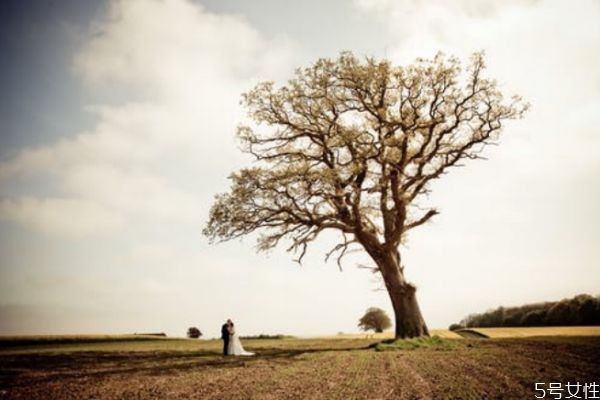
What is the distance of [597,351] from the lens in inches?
632

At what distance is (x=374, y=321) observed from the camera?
5109 centimetres

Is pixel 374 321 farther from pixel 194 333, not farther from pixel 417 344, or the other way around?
pixel 417 344

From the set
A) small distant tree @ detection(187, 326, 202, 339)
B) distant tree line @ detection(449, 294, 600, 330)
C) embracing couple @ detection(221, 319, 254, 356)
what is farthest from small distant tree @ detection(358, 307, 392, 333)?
embracing couple @ detection(221, 319, 254, 356)

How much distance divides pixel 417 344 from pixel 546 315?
22.8 metres

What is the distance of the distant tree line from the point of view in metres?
34.5

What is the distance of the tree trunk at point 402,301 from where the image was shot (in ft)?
82.9

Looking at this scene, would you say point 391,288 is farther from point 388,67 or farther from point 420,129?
point 388,67

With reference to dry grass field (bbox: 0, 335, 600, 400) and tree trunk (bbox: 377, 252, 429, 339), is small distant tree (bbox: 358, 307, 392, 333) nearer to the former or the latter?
tree trunk (bbox: 377, 252, 429, 339)

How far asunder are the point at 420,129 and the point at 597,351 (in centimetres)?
1496

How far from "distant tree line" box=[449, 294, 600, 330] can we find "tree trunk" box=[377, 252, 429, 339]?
1784cm

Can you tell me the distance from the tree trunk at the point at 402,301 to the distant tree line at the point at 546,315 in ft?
58.5

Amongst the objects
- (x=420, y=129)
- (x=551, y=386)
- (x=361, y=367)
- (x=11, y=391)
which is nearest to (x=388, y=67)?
(x=420, y=129)

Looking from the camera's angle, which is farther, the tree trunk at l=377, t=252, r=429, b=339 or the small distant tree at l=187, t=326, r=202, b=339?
the small distant tree at l=187, t=326, r=202, b=339

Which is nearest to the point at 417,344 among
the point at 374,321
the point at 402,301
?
the point at 402,301
